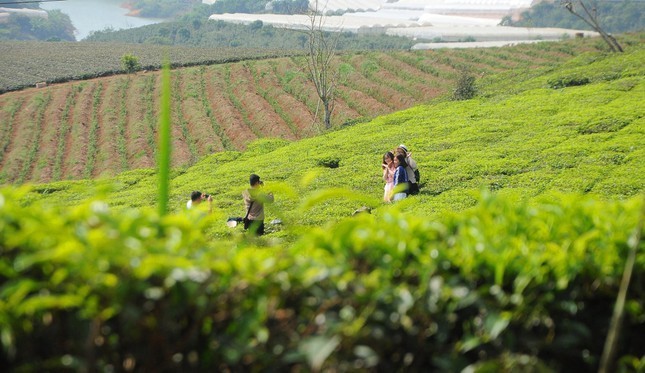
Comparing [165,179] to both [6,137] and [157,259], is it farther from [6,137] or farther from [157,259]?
[6,137]

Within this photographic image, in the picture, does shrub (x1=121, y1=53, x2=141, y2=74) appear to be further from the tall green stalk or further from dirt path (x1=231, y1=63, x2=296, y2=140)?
the tall green stalk

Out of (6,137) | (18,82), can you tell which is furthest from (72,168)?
(18,82)

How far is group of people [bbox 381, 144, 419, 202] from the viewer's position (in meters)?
10.8

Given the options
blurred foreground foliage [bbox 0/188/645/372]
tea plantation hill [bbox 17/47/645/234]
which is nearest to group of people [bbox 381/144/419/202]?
tea plantation hill [bbox 17/47/645/234]

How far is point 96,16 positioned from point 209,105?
443 ft

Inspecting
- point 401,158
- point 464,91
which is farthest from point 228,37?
point 401,158

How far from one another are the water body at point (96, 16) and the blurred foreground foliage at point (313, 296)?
14098 cm

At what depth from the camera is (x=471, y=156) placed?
1402 cm

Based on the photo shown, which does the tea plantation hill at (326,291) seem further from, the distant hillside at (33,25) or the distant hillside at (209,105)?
the distant hillside at (33,25)

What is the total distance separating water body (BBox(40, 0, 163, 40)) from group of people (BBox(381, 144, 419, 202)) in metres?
132

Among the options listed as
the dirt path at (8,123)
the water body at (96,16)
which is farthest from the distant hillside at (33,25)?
the dirt path at (8,123)

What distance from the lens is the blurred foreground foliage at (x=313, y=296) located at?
1.66 metres

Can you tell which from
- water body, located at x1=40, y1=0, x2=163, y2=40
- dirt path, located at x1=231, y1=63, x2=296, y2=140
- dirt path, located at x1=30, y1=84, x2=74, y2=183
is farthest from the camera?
water body, located at x1=40, y1=0, x2=163, y2=40

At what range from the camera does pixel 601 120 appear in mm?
15008
